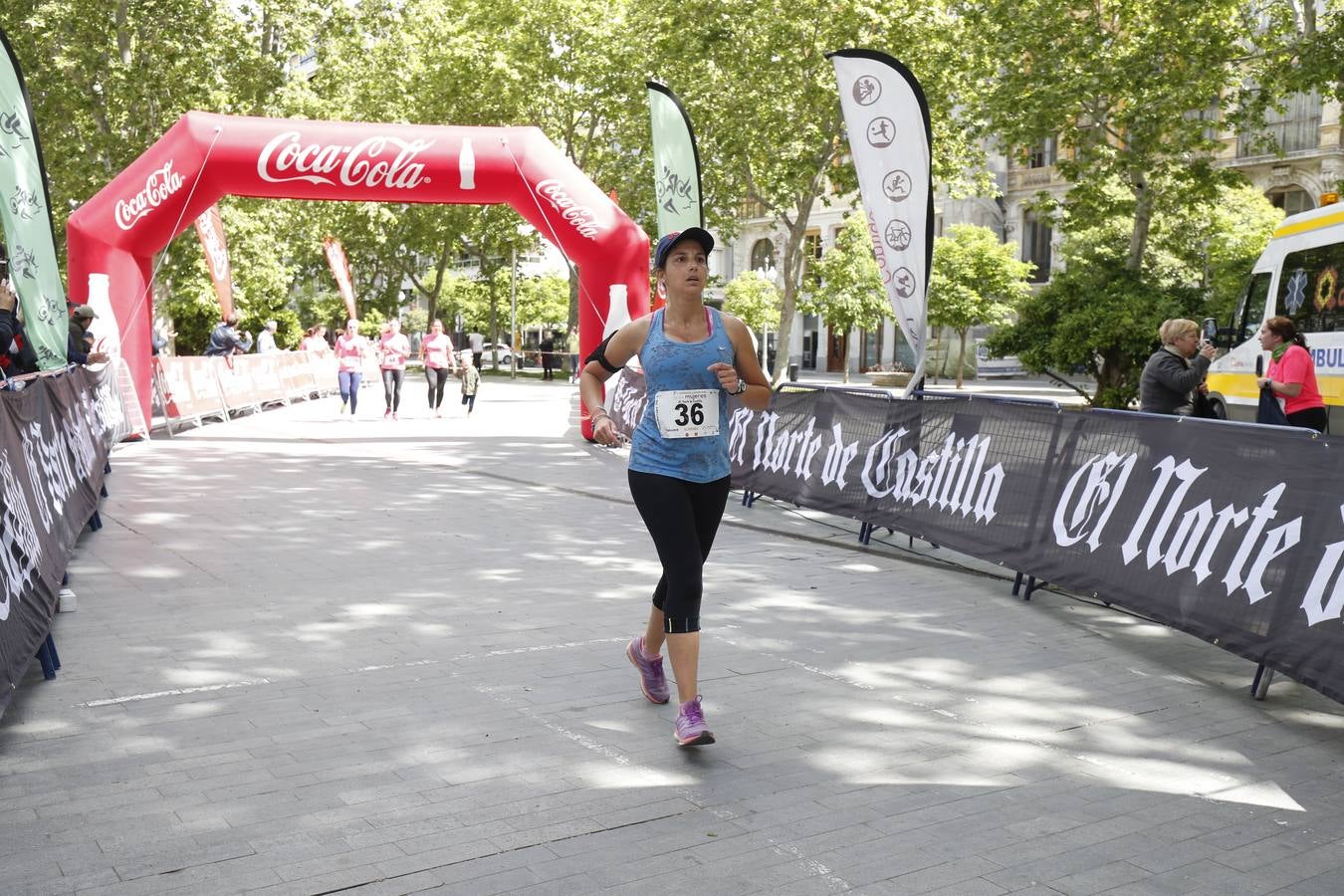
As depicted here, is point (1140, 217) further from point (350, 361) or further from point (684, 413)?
point (684, 413)

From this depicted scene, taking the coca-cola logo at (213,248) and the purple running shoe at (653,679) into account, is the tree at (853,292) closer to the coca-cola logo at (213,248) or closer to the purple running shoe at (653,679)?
the coca-cola logo at (213,248)

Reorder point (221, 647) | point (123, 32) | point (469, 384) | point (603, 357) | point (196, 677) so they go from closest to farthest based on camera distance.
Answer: point (603, 357) → point (196, 677) → point (221, 647) → point (469, 384) → point (123, 32)

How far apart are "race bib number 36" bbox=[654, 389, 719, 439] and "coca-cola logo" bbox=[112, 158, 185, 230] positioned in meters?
13.3

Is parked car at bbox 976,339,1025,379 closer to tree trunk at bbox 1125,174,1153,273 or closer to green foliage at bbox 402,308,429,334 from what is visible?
tree trunk at bbox 1125,174,1153,273

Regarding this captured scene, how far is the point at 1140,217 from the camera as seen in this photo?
82.4ft

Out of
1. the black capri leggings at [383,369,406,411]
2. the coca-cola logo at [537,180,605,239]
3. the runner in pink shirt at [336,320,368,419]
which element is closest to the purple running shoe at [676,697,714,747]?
the coca-cola logo at [537,180,605,239]

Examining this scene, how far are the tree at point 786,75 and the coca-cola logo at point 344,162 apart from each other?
50.8 feet

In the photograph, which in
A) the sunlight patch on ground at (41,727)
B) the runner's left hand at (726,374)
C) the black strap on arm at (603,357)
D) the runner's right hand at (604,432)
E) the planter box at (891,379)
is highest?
the black strap on arm at (603,357)

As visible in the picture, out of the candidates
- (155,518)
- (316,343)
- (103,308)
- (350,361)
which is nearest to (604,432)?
(155,518)

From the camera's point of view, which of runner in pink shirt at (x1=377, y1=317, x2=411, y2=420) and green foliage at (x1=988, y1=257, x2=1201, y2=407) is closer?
runner in pink shirt at (x1=377, y1=317, x2=411, y2=420)

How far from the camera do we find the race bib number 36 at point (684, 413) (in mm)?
5035

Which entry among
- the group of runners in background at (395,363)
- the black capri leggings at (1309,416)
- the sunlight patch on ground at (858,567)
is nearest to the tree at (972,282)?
the group of runners in background at (395,363)

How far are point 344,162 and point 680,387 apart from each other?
13.0 metres

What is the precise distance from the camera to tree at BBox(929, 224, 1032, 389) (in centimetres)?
4594
